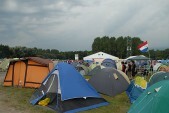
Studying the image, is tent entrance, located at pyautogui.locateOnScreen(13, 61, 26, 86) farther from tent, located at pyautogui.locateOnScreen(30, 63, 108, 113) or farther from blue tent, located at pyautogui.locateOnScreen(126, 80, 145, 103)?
blue tent, located at pyautogui.locateOnScreen(126, 80, 145, 103)

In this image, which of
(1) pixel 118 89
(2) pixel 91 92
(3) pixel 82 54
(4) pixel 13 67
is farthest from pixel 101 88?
(3) pixel 82 54

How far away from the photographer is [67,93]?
34.6ft

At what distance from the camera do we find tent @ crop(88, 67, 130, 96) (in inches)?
555

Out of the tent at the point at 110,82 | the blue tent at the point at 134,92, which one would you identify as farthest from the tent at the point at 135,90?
the tent at the point at 110,82

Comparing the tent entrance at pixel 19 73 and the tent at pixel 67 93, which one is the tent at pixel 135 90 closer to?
the tent at pixel 67 93

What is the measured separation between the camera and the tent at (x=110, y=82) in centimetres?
1411

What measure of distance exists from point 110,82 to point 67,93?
4145 mm

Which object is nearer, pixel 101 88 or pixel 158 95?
pixel 158 95

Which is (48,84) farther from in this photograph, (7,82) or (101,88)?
(7,82)

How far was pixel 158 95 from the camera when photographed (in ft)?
24.6

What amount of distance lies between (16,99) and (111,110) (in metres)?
4.69

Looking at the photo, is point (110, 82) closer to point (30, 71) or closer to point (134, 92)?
point (134, 92)

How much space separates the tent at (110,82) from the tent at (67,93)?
9.02 feet

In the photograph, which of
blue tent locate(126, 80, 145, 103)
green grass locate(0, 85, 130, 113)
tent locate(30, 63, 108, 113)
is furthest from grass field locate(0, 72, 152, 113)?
tent locate(30, 63, 108, 113)
